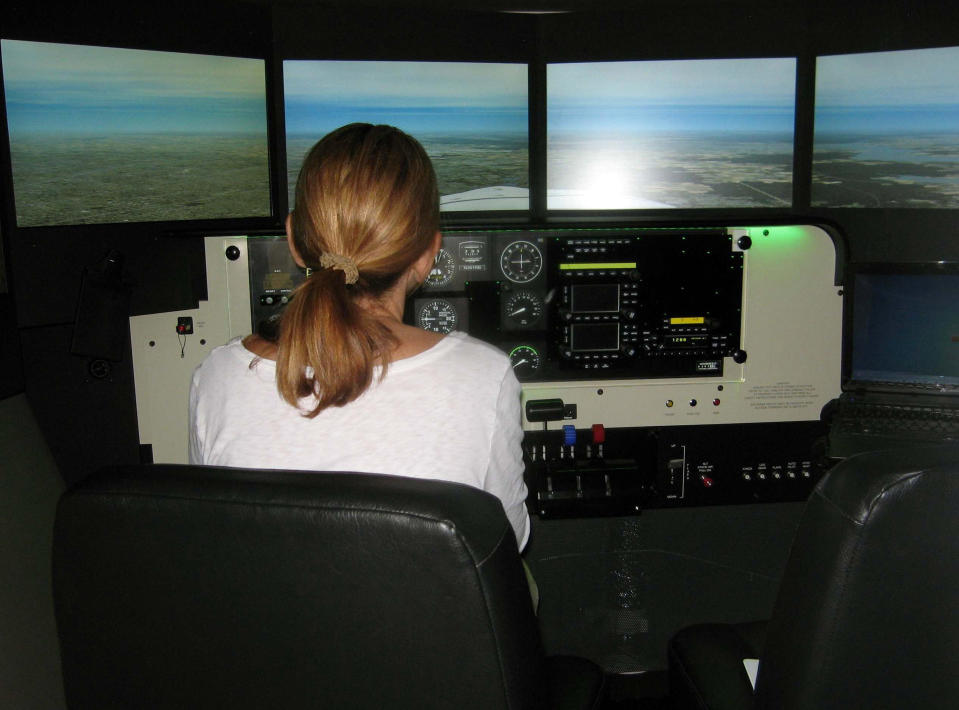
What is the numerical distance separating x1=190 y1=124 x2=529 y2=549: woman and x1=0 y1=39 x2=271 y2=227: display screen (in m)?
1.64

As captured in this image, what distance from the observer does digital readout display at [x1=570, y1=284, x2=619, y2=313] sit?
6.63 feet

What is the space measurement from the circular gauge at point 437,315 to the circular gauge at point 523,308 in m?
0.14

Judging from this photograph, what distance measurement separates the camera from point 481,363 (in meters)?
0.93

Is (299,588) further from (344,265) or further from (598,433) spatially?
(598,433)

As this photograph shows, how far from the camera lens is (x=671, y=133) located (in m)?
3.03

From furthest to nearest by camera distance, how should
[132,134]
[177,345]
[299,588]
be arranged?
[132,134] < [177,345] < [299,588]

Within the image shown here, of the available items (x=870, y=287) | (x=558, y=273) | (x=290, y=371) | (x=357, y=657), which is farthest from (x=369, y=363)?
(x=870, y=287)

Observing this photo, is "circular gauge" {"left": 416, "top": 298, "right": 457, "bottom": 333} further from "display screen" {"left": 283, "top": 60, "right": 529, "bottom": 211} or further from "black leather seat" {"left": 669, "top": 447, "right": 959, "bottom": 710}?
"black leather seat" {"left": 669, "top": 447, "right": 959, "bottom": 710}

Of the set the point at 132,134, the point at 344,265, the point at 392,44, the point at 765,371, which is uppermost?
the point at 392,44

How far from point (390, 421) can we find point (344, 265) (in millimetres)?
199

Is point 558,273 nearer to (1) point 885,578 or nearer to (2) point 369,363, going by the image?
(2) point 369,363

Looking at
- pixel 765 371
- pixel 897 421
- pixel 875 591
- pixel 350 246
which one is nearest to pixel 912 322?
pixel 897 421

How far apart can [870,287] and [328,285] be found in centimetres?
159

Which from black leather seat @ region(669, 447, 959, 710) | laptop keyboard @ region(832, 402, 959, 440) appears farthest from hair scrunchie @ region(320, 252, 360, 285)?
laptop keyboard @ region(832, 402, 959, 440)
